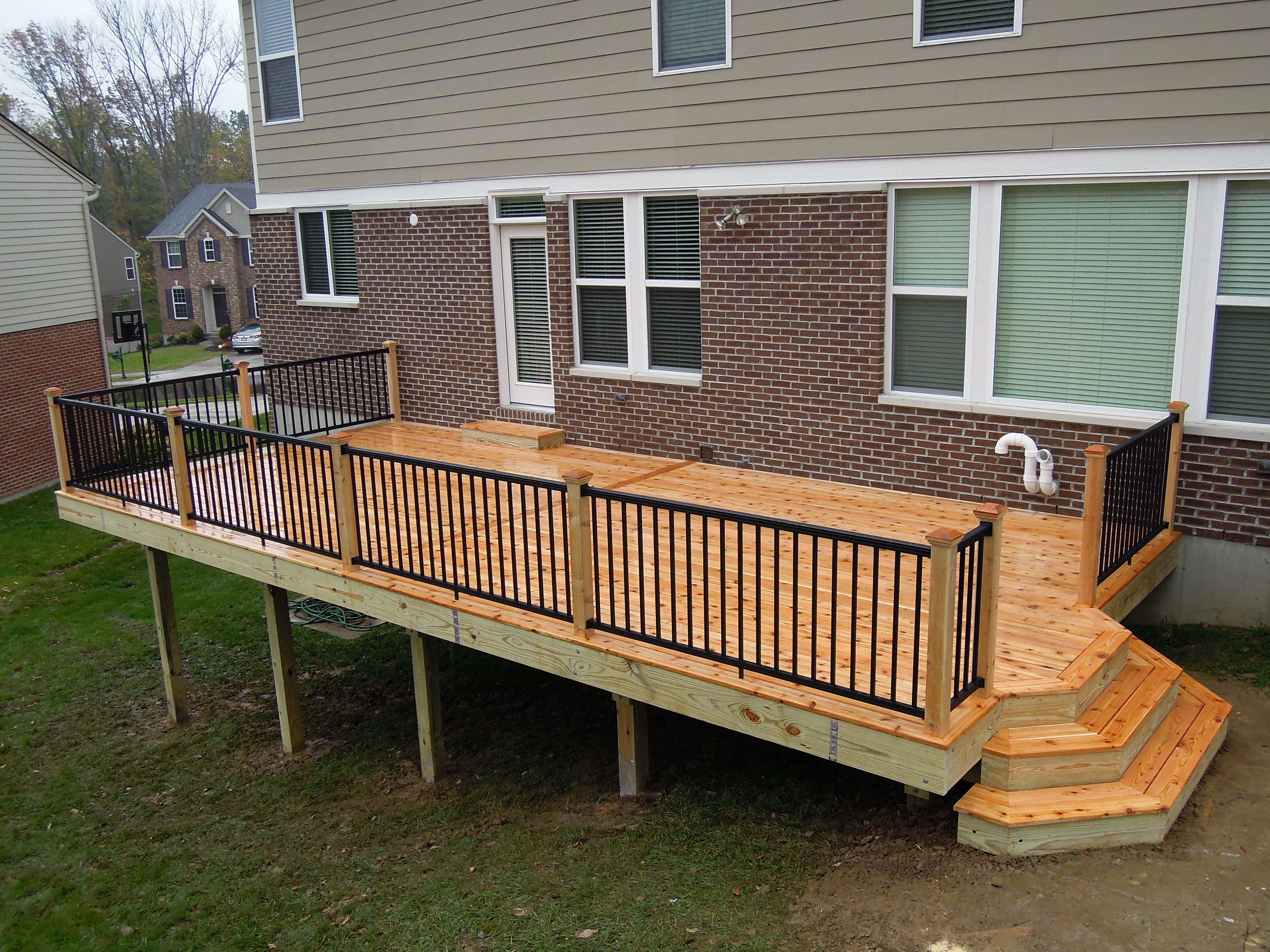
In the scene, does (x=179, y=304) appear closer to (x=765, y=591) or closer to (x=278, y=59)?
(x=278, y=59)

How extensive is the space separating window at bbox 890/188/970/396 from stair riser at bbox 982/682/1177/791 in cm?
349

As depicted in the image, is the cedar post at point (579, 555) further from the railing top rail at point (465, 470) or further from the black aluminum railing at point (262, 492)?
the black aluminum railing at point (262, 492)

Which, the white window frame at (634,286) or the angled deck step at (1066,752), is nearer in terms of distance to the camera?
the angled deck step at (1066,752)

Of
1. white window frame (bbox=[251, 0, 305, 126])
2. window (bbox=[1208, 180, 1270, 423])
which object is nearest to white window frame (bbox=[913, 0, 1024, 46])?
window (bbox=[1208, 180, 1270, 423])

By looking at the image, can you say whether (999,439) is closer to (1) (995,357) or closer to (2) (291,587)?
(1) (995,357)

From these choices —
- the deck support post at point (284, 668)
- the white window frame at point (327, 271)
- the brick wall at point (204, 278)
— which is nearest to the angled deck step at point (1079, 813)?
the deck support post at point (284, 668)

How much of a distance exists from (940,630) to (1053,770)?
1.19 meters

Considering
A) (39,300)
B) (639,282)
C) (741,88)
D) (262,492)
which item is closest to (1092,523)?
(741,88)

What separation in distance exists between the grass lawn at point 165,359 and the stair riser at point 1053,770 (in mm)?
39347

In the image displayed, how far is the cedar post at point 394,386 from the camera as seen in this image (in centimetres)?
1199

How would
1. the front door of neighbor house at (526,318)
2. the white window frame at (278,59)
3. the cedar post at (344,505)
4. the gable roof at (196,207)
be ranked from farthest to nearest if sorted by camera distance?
1. the gable roof at (196,207)
2. the white window frame at (278,59)
3. the front door of neighbor house at (526,318)
4. the cedar post at (344,505)

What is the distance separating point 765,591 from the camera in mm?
6223

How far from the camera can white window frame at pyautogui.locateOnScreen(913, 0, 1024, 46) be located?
22.9 feet

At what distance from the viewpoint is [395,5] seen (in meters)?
11.0
